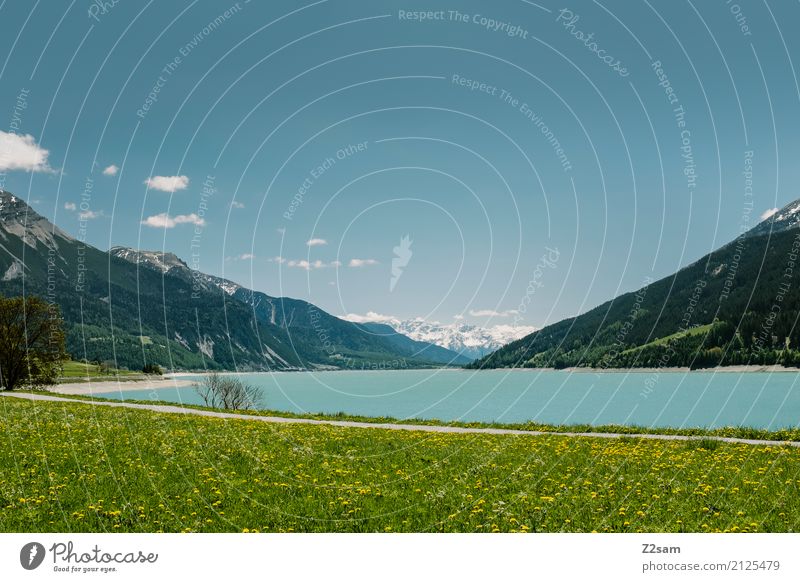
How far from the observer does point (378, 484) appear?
51.1 ft

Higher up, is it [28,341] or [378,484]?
[28,341]

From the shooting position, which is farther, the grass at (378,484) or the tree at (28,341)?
the tree at (28,341)

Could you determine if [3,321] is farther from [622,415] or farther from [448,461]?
[622,415]

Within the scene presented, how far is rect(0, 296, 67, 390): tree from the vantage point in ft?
223

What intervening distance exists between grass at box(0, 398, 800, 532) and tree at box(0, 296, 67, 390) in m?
52.6

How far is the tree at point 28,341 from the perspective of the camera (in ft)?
223

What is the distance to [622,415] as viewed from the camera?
9056 centimetres

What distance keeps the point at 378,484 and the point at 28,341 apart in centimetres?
7365

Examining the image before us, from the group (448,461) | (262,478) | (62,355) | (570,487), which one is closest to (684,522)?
(570,487)

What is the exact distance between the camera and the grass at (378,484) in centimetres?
1172

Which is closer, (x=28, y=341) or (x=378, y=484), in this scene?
(x=378, y=484)

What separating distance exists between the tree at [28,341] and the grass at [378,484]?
5260cm
